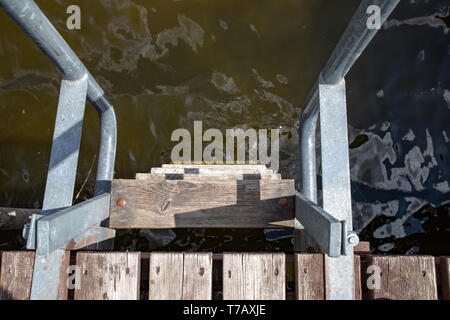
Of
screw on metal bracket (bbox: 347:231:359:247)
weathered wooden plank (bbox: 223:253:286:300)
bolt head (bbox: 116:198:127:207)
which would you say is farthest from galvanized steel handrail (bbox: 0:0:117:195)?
screw on metal bracket (bbox: 347:231:359:247)

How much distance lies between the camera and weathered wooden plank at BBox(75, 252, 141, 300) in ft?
4.96

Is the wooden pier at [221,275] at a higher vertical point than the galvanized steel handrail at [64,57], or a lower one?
lower

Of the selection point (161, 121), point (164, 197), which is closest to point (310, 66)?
point (161, 121)

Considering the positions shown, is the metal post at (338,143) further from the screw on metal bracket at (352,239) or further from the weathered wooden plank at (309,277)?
the screw on metal bracket at (352,239)

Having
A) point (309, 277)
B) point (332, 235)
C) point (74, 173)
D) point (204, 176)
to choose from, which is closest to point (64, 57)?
point (74, 173)

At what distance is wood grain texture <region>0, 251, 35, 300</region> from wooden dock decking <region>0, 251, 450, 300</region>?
0.54 feet

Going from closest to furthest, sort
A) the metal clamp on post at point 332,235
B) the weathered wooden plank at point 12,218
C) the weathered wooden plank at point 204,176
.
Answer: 1. the metal clamp on post at point 332,235
2. the weathered wooden plank at point 204,176
3. the weathered wooden plank at point 12,218

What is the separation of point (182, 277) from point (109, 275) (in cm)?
35

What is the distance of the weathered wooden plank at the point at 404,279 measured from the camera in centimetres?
152

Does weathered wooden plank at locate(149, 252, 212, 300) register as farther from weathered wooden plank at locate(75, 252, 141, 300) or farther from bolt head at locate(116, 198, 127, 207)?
bolt head at locate(116, 198, 127, 207)

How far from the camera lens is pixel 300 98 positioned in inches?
171

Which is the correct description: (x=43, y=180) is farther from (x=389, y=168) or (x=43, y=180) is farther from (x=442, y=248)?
(x=442, y=248)

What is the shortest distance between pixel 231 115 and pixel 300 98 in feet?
3.20

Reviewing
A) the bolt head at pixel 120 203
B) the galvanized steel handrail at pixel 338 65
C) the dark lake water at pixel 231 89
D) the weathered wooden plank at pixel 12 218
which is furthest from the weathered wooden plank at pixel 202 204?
the dark lake water at pixel 231 89
